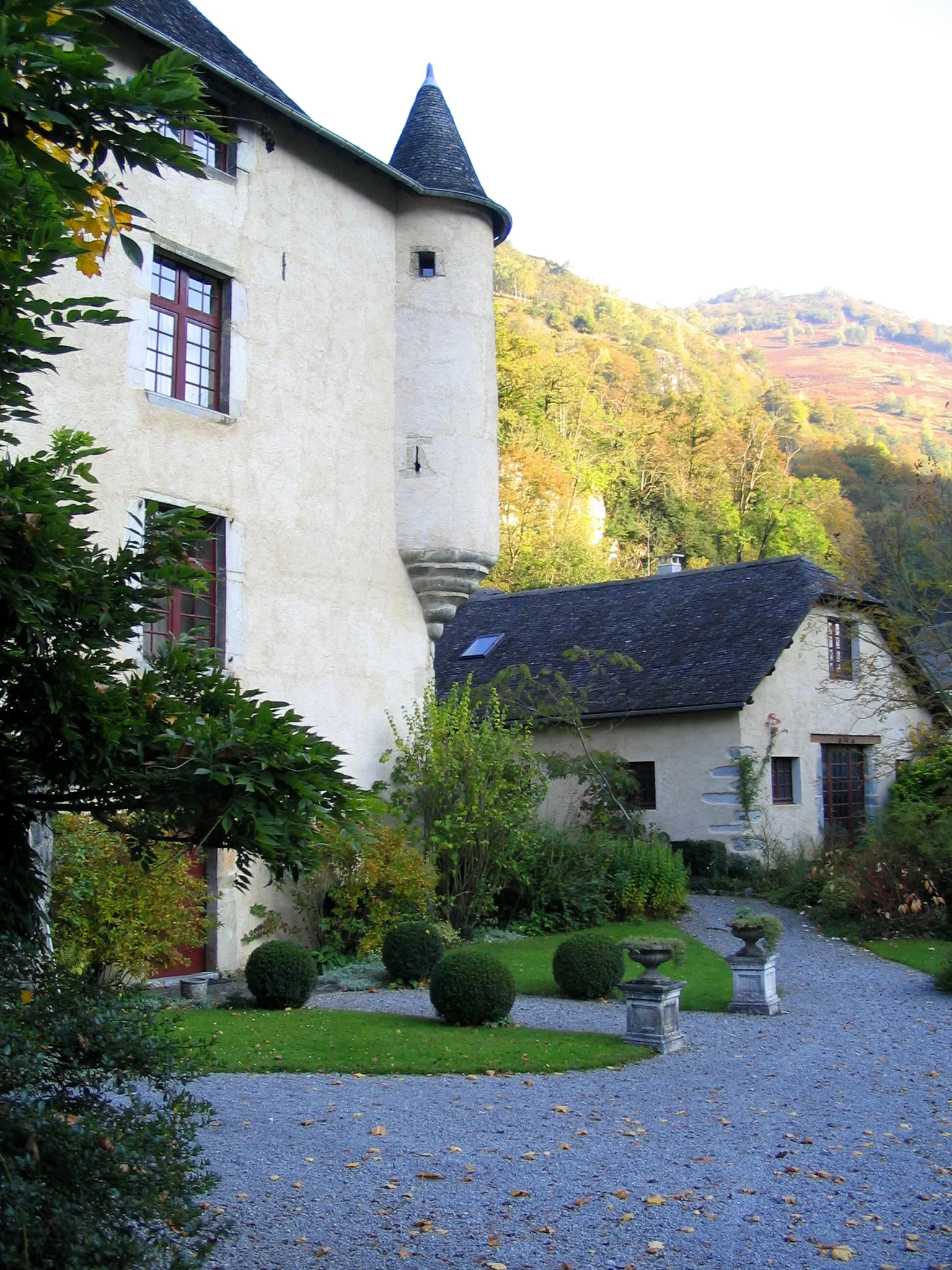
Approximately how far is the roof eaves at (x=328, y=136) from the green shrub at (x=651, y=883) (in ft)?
30.7

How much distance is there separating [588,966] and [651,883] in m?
5.76

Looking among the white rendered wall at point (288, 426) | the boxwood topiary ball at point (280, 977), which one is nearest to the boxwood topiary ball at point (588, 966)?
the boxwood topiary ball at point (280, 977)

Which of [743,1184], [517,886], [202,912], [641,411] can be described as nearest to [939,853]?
[517,886]

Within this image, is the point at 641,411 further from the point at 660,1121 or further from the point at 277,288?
the point at 660,1121

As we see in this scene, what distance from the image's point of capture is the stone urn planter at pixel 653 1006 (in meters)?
9.65

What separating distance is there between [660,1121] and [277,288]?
10605 mm

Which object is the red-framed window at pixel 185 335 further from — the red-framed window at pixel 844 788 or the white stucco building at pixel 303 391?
the red-framed window at pixel 844 788

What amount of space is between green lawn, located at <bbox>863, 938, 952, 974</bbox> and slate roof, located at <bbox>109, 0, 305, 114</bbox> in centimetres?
1234

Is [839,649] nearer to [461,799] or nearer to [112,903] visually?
[461,799]

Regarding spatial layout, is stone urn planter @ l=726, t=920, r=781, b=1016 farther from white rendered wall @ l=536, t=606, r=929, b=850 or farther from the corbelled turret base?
white rendered wall @ l=536, t=606, r=929, b=850

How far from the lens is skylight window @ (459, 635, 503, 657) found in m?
25.0

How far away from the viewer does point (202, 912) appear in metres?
12.5

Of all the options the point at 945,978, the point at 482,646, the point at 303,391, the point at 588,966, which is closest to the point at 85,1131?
the point at 588,966

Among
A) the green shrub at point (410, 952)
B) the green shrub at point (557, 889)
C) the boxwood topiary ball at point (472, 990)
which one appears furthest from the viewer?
the green shrub at point (557, 889)
